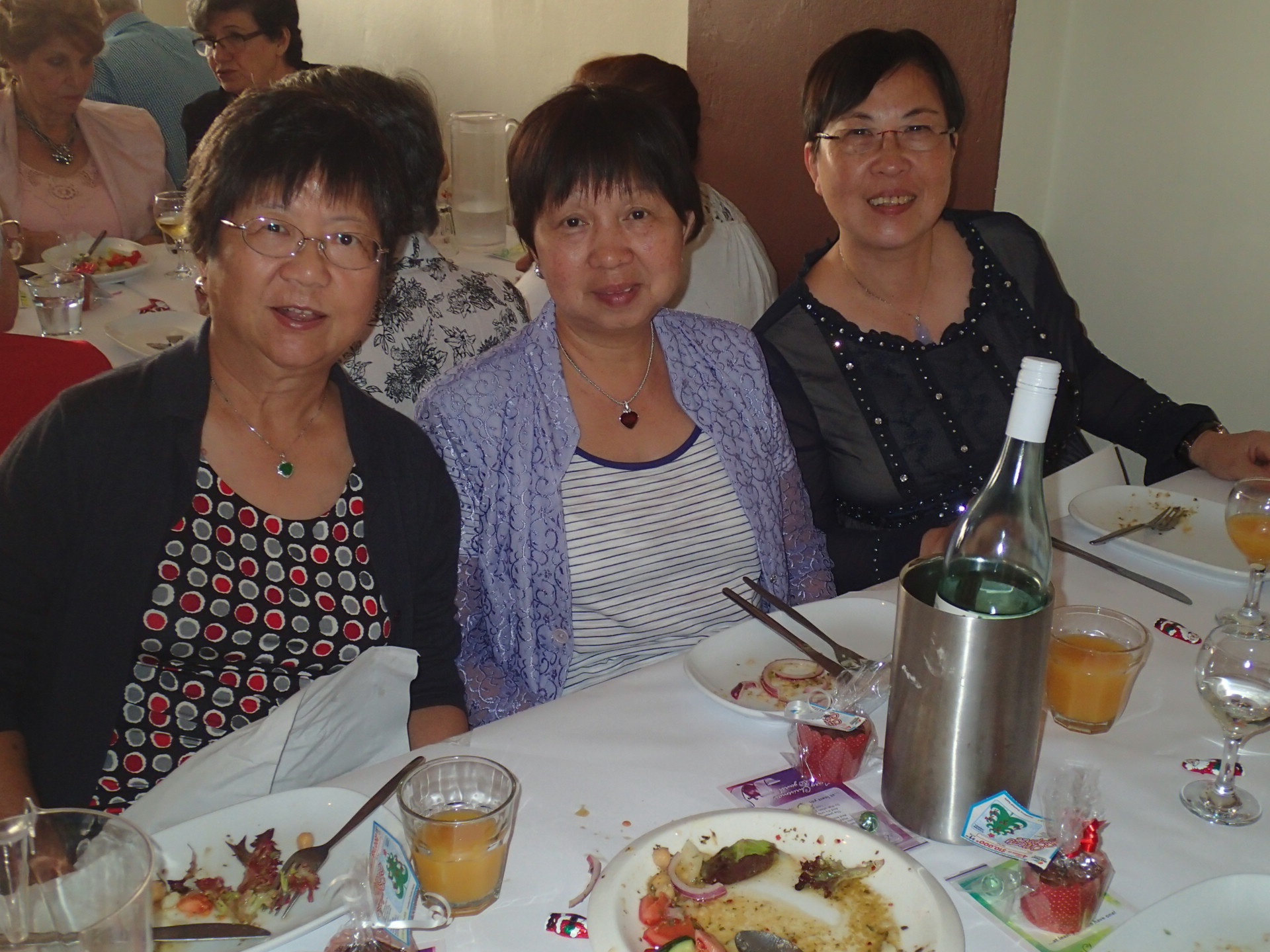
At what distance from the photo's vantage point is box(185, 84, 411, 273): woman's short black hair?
1476 mm

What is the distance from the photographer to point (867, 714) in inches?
52.3

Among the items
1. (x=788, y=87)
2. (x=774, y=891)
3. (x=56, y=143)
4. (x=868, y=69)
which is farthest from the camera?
(x=56, y=143)

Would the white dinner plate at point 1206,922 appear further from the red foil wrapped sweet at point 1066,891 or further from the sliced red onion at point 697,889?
the sliced red onion at point 697,889

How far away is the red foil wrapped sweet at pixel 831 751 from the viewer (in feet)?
3.93

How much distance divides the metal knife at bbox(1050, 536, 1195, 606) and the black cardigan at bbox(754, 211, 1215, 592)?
368 millimetres

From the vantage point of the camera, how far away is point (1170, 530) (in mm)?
1855

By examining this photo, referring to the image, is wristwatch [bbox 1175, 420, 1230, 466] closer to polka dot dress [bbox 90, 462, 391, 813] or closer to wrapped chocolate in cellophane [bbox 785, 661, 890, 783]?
wrapped chocolate in cellophane [bbox 785, 661, 890, 783]

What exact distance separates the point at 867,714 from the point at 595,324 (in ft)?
2.86

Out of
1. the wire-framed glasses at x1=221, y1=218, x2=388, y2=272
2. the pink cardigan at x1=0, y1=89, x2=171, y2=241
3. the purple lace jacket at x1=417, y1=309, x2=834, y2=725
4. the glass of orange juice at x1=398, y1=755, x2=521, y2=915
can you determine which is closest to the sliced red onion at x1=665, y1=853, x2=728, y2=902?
the glass of orange juice at x1=398, y1=755, x2=521, y2=915

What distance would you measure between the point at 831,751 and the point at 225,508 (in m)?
0.88

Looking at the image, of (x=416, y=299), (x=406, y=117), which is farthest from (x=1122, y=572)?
(x=406, y=117)

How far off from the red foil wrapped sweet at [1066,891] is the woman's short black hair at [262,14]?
12.9ft

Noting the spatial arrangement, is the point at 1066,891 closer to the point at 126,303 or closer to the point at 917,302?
the point at 917,302

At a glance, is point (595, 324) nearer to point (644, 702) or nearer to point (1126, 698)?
point (644, 702)
